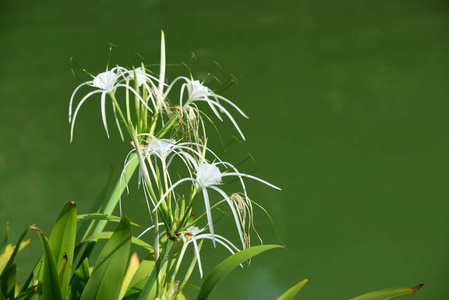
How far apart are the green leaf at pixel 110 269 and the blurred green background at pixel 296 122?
85 cm

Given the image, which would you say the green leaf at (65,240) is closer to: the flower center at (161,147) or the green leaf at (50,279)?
the green leaf at (50,279)

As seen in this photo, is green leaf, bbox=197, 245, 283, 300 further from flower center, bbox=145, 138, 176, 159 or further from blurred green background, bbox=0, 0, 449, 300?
blurred green background, bbox=0, 0, 449, 300

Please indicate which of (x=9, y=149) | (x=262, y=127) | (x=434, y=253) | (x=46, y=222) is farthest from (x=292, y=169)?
(x=9, y=149)

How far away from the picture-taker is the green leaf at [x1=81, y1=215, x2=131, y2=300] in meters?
0.66

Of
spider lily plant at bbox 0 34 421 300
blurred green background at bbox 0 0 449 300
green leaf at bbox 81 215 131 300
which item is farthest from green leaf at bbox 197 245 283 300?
blurred green background at bbox 0 0 449 300

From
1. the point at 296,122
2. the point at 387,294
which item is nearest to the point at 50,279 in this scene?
the point at 387,294

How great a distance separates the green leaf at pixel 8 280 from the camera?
2.64ft

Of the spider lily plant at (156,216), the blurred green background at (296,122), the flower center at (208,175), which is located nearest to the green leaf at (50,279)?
the spider lily plant at (156,216)

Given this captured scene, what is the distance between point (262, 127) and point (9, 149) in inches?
33.8

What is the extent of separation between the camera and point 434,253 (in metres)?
1.50

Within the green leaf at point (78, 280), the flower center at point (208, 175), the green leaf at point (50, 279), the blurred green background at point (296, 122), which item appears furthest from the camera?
the blurred green background at point (296, 122)

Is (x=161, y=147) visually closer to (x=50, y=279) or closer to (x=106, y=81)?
(x=106, y=81)

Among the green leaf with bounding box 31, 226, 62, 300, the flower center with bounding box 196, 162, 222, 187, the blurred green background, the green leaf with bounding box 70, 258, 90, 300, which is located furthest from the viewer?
the blurred green background

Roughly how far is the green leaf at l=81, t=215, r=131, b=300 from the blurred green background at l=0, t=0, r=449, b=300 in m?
0.85
